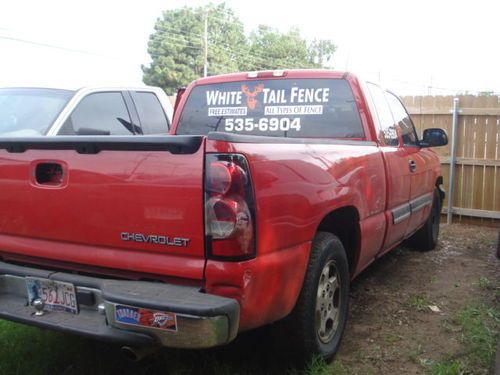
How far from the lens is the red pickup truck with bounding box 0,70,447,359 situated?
2283 millimetres

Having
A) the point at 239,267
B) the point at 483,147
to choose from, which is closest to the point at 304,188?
the point at 239,267

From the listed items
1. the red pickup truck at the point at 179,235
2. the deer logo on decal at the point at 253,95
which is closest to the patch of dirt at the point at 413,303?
the red pickup truck at the point at 179,235

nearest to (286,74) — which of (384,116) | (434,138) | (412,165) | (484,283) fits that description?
(384,116)

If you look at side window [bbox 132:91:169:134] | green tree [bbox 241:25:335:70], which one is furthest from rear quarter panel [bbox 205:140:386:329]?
green tree [bbox 241:25:335:70]

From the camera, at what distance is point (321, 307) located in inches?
120

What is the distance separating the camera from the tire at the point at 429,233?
19.6 feet

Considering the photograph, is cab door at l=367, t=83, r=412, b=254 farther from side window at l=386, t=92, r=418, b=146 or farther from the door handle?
side window at l=386, t=92, r=418, b=146

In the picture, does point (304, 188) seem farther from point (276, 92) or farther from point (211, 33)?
point (211, 33)

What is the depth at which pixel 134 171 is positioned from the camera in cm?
243

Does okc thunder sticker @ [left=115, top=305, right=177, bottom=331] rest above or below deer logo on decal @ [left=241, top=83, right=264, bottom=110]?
below

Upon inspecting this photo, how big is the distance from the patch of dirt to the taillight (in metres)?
1.33

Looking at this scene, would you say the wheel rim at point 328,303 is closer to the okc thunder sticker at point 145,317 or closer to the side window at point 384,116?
the okc thunder sticker at point 145,317

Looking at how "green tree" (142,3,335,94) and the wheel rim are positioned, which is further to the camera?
"green tree" (142,3,335,94)

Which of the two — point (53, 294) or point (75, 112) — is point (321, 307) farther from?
point (75, 112)
